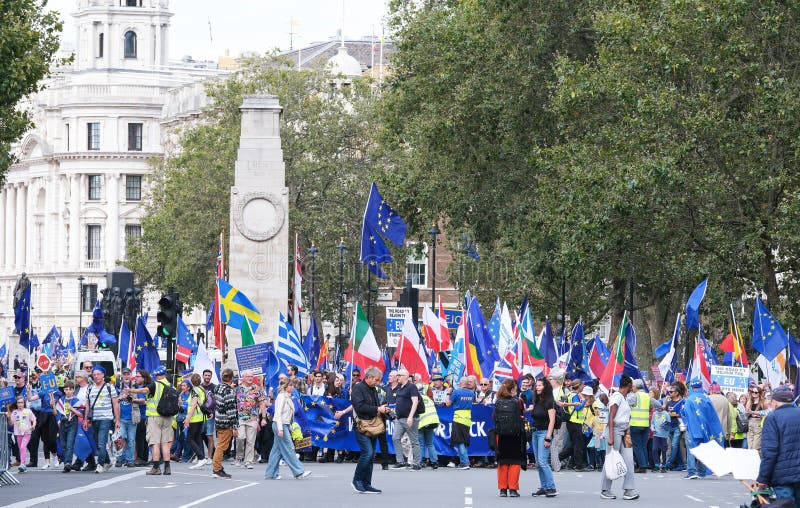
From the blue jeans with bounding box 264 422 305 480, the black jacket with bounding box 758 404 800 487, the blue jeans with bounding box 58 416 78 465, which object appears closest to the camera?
the black jacket with bounding box 758 404 800 487

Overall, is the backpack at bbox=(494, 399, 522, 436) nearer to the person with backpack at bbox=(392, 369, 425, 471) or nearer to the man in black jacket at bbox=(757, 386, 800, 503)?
the person with backpack at bbox=(392, 369, 425, 471)

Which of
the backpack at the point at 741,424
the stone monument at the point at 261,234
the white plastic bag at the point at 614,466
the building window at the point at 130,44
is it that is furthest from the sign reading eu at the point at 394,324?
the building window at the point at 130,44

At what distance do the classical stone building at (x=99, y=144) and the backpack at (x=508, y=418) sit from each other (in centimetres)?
11288

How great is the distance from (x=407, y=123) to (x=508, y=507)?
3038cm

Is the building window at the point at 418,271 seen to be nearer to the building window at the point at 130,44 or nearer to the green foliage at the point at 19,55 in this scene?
the building window at the point at 130,44

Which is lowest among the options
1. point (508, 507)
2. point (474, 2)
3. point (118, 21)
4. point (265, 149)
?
point (508, 507)

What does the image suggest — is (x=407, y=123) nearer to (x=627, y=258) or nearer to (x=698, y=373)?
(x=627, y=258)

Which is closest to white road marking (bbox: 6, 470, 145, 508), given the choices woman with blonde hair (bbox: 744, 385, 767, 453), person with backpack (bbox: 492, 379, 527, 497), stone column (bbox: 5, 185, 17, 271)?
person with backpack (bbox: 492, 379, 527, 497)

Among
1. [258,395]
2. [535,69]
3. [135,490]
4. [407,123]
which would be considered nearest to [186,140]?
[407,123]

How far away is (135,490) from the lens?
84.9 feet

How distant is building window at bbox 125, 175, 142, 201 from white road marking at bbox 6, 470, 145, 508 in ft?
363

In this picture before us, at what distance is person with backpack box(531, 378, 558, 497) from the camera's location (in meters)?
25.7

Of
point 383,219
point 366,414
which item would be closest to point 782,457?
point 366,414

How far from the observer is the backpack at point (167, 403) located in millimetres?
29500
